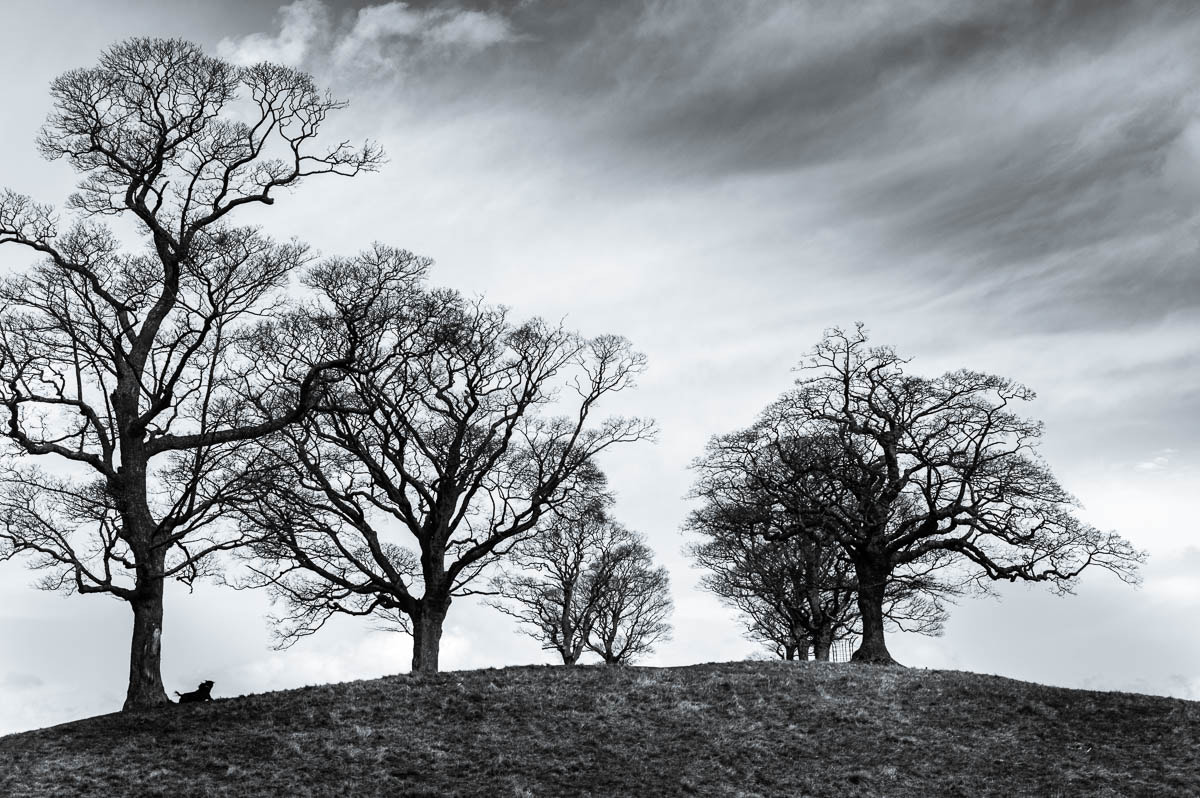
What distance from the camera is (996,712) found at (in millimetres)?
22547

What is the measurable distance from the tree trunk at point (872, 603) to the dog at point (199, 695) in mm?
18714

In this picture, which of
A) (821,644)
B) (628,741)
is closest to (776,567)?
(821,644)

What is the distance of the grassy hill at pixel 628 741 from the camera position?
1727 cm

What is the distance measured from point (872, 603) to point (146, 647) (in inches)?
817

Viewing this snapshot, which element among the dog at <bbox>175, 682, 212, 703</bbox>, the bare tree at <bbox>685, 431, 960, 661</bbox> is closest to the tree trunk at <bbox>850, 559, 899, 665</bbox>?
the bare tree at <bbox>685, 431, 960, 661</bbox>

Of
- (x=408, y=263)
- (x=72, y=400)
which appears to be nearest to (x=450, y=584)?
(x=408, y=263)

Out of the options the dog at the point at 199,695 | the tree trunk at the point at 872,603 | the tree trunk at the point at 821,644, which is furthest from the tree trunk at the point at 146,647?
the tree trunk at the point at 821,644

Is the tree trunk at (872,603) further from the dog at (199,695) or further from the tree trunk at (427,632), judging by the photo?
the dog at (199,695)

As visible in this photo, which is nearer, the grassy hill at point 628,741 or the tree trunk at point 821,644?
→ the grassy hill at point 628,741

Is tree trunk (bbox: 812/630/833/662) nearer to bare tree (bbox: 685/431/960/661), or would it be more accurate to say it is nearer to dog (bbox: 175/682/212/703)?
bare tree (bbox: 685/431/960/661)

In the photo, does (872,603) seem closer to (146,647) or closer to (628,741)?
(628,741)

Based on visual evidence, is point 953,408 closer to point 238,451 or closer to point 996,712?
point 996,712

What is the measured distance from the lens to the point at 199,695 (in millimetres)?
22516

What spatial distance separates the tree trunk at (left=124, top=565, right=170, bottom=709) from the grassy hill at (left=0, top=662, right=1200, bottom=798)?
86 centimetres
